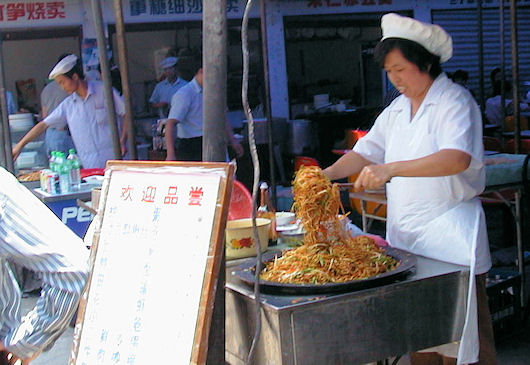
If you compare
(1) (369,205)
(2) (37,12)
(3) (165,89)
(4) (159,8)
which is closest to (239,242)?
(1) (369,205)

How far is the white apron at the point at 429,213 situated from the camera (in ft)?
10.1

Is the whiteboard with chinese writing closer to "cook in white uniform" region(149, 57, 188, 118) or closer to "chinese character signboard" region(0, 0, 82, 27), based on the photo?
"chinese character signboard" region(0, 0, 82, 27)

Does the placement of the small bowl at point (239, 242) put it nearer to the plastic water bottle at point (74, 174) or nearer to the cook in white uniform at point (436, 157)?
the cook in white uniform at point (436, 157)

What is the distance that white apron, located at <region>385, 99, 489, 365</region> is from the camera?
Answer: 3082 millimetres

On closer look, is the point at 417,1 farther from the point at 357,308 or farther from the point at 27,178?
the point at 357,308

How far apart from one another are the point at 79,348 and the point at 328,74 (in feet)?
37.9

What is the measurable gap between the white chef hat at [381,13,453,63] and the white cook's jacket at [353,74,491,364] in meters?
0.15

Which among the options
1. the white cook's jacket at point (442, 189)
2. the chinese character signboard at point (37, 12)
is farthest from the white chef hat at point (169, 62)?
the white cook's jacket at point (442, 189)

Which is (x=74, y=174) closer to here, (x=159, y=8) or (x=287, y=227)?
(x=287, y=227)

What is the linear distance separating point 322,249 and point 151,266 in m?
0.70

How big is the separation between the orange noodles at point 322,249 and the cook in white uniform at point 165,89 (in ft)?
27.6

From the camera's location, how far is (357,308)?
257 cm

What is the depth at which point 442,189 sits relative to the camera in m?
3.17

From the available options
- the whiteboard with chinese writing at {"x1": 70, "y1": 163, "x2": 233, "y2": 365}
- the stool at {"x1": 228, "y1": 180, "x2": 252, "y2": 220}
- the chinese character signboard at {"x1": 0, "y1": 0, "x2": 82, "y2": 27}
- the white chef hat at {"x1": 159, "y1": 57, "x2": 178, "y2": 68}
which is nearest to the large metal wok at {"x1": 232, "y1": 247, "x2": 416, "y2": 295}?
the whiteboard with chinese writing at {"x1": 70, "y1": 163, "x2": 233, "y2": 365}
